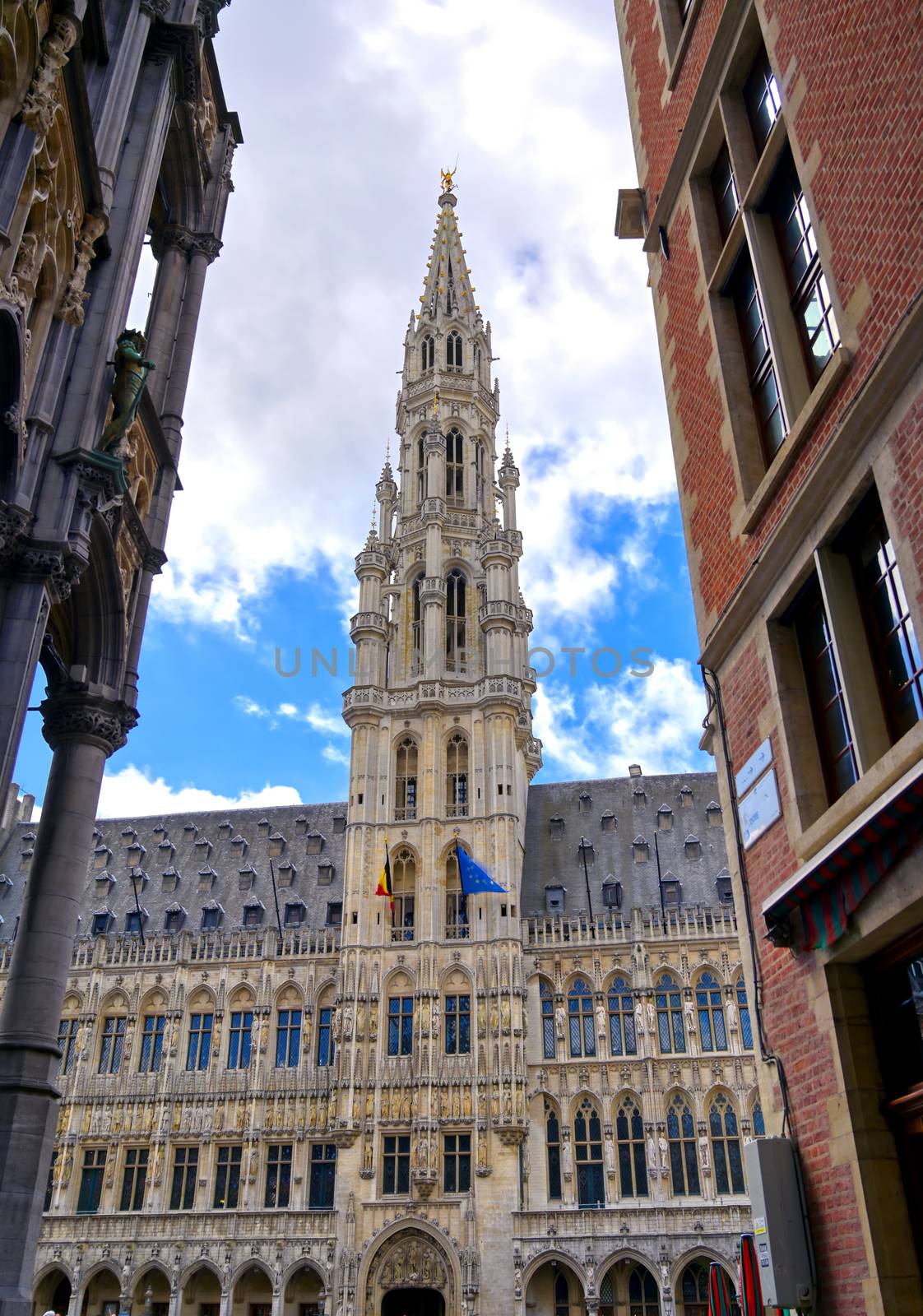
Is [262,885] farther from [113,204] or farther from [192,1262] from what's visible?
[113,204]

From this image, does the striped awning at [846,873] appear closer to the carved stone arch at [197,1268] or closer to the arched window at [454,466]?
the carved stone arch at [197,1268]

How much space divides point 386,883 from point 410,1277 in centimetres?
1448

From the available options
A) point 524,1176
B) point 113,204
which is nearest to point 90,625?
point 113,204

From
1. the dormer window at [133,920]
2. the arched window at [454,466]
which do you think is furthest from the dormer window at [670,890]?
the dormer window at [133,920]

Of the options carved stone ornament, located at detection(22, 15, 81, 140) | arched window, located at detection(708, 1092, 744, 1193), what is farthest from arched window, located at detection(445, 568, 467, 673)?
carved stone ornament, located at detection(22, 15, 81, 140)

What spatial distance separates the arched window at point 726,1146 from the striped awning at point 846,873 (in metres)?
35.8

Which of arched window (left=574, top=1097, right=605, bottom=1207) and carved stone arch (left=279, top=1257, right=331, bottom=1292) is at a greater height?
arched window (left=574, top=1097, right=605, bottom=1207)

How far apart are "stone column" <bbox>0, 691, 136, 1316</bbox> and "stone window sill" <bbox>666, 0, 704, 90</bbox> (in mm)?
11727

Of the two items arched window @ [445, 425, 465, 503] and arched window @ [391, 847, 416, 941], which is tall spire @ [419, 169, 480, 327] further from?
arched window @ [391, 847, 416, 941]

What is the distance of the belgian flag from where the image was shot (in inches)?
1741

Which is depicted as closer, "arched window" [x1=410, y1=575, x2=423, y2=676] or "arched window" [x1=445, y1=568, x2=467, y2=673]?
"arched window" [x1=410, y1=575, x2=423, y2=676]

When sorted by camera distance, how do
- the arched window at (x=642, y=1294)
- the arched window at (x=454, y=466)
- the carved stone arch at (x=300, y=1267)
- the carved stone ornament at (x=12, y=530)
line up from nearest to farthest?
the carved stone ornament at (x=12, y=530) < the arched window at (x=642, y=1294) < the carved stone arch at (x=300, y=1267) < the arched window at (x=454, y=466)

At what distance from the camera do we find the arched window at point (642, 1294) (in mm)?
39250

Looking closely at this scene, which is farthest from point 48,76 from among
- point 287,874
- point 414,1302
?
point 287,874
